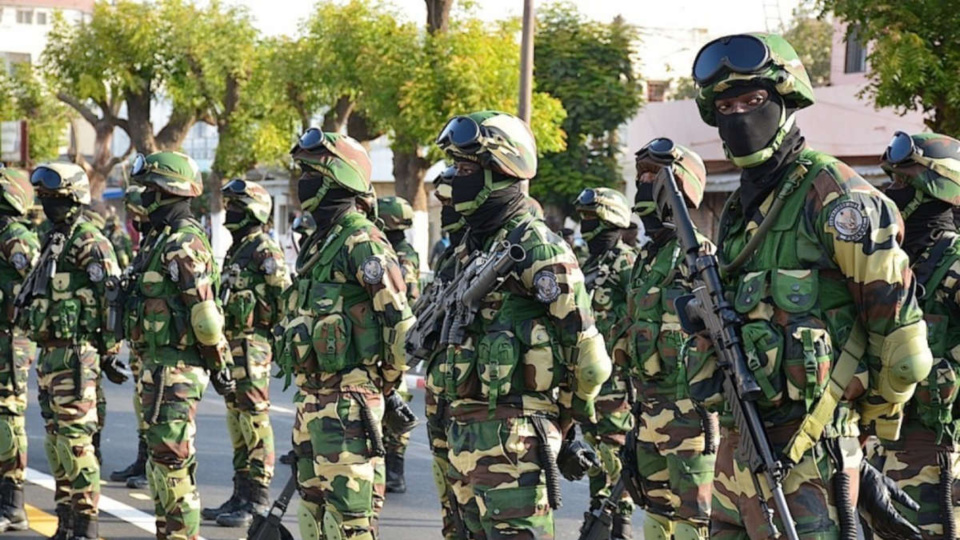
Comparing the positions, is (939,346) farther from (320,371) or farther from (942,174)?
(320,371)

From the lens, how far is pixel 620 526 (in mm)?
8211

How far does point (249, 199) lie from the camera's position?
940 centimetres

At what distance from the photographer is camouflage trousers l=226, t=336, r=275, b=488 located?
909 centimetres

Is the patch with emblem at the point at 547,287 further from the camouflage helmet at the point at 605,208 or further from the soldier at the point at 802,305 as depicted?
the camouflage helmet at the point at 605,208

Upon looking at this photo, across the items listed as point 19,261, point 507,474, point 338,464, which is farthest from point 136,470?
point 507,474

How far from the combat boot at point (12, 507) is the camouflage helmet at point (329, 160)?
10.9ft

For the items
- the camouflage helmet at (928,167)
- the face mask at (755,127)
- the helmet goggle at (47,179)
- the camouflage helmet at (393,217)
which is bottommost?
the camouflage helmet at (393,217)

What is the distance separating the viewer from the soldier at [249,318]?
9.18m

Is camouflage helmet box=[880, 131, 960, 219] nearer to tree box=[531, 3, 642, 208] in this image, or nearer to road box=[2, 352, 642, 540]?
road box=[2, 352, 642, 540]

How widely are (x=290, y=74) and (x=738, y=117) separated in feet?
83.1

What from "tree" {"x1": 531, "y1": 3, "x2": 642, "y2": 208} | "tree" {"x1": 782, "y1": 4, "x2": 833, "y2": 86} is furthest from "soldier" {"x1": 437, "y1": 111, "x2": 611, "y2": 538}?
"tree" {"x1": 782, "y1": 4, "x2": 833, "y2": 86}

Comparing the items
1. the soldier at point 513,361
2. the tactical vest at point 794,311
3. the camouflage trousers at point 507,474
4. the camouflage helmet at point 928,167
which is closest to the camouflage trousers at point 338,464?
the soldier at point 513,361

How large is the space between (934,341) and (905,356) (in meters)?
1.71

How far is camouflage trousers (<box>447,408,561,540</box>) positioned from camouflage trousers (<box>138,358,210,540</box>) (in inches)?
89.8
